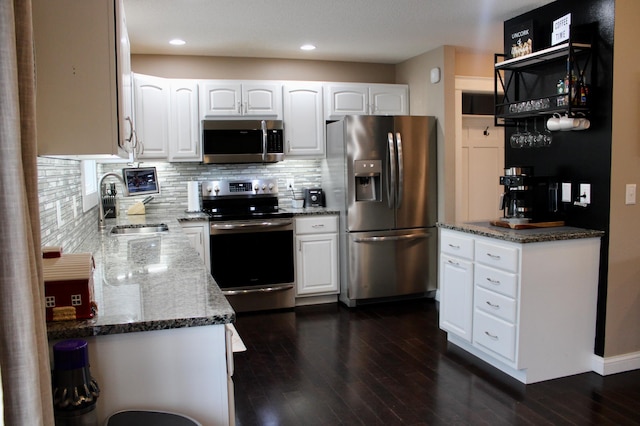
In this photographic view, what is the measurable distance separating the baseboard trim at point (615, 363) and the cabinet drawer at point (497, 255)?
0.83 metres

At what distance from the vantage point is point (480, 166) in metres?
5.41

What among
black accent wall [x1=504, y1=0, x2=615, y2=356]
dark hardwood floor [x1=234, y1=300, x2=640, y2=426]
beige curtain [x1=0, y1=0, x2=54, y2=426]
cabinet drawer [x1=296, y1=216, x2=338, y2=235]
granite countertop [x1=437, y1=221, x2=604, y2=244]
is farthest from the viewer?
cabinet drawer [x1=296, y1=216, x2=338, y2=235]

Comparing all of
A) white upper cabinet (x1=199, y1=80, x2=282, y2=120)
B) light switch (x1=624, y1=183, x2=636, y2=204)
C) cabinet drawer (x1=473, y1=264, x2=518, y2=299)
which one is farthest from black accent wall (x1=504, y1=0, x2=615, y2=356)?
white upper cabinet (x1=199, y1=80, x2=282, y2=120)

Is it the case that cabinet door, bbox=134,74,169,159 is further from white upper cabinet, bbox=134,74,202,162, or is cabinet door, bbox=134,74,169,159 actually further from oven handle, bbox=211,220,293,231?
oven handle, bbox=211,220,293,231

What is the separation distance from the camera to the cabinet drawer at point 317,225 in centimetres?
492

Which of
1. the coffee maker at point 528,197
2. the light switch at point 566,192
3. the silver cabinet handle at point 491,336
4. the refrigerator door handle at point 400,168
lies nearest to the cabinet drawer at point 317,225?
the refrigerator door handle at point 400,168

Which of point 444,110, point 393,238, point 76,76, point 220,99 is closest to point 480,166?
point 444,110

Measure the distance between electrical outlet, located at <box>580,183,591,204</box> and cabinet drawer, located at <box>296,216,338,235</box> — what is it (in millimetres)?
2258

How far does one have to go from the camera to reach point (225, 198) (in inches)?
201

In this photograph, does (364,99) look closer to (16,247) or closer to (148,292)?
(148,292)

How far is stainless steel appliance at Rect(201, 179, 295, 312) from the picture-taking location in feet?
15.3

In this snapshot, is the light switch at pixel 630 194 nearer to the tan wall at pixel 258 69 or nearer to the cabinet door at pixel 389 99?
the cabinet door at pixel 389 99

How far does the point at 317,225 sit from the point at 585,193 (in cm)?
238

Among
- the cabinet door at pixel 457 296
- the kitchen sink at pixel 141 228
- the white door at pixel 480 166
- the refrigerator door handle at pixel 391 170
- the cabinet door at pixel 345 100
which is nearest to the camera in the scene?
the cabinet door at pixel 457 296
